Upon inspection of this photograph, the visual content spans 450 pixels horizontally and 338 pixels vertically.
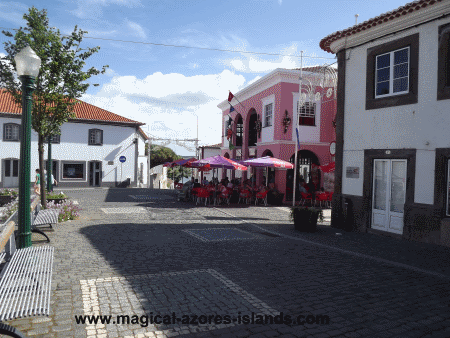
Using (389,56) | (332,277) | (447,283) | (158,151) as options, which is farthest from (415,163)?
(158,151)

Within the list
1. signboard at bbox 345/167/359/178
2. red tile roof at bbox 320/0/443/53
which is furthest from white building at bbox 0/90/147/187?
signboard at bbox 345/167/359/178

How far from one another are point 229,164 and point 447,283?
1192cm

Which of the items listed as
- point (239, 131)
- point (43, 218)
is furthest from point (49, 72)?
point (239, 131)

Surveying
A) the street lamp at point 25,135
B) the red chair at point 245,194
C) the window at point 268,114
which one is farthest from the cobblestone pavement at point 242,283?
the window at point 268,114

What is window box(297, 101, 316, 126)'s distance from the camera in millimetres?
19562

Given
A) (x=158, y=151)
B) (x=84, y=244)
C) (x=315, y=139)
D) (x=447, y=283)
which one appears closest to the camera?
(x=447, y=283)

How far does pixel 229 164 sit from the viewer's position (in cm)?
1697

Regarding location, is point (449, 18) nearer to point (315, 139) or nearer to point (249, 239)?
point (249, 239)

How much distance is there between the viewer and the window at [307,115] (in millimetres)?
19562

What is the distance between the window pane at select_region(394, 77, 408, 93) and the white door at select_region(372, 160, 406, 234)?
80.2 inches

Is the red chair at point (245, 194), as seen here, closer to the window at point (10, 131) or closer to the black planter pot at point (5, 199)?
the black planter pot at point (5, 199)

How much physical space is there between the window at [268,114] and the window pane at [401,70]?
1052 cm

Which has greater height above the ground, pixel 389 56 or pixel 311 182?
pixel 389 56

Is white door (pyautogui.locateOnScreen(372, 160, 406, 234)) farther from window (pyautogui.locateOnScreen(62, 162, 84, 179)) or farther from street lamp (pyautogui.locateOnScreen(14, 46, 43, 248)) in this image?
window (pyautogui.locateOnScreen(62, 162, 84, 179))
